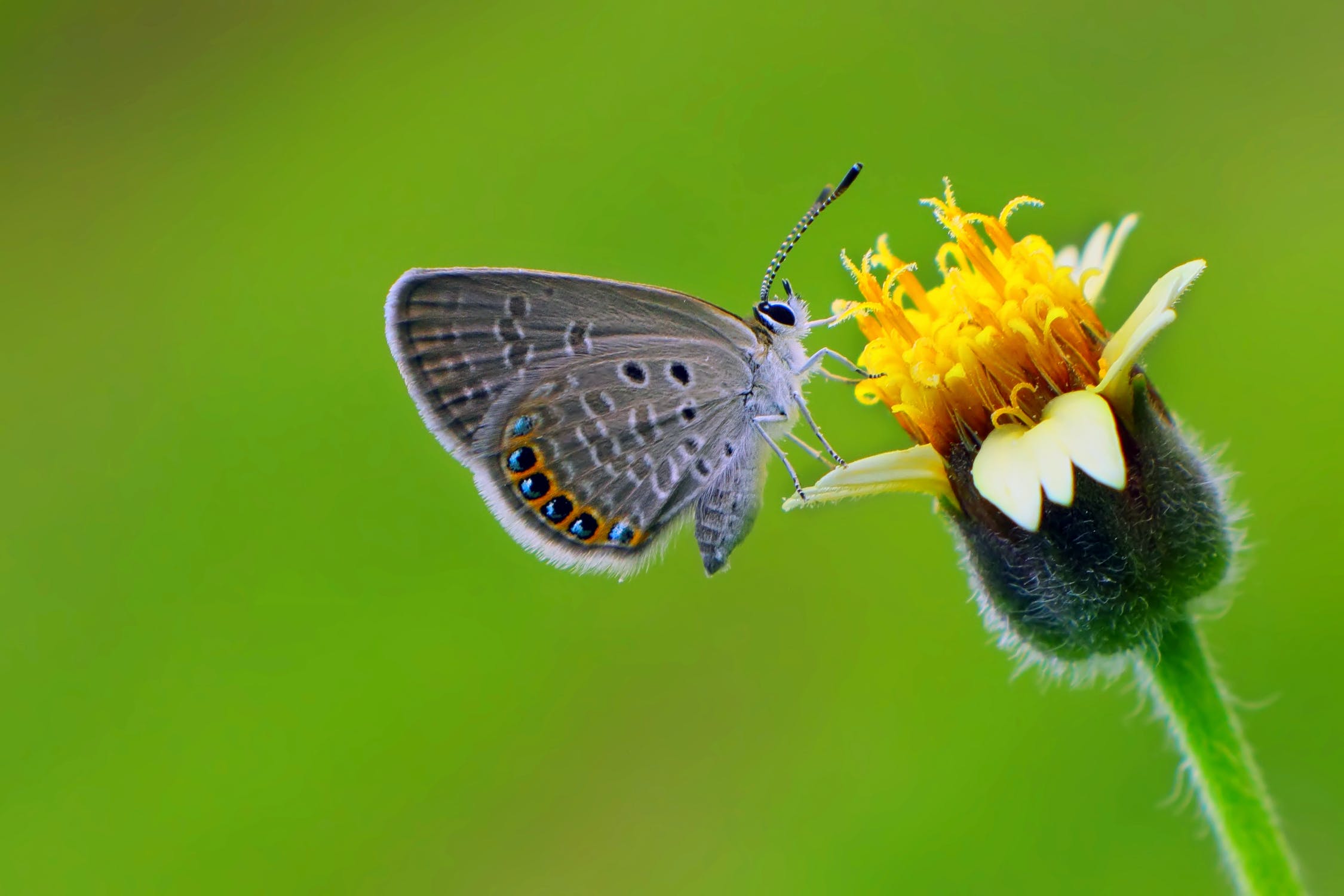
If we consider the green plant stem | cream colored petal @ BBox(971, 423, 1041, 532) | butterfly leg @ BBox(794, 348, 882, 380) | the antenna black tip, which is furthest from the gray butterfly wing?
the green plant stem

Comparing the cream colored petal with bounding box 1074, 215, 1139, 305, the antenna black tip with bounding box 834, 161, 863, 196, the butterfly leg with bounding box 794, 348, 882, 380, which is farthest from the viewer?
the butterfly leg with bounding box 794, 348, 882, 380

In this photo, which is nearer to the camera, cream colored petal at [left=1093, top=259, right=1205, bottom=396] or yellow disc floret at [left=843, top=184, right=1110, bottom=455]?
cream colored petal at [left=1093, top=259, right=1205, bottom=396]

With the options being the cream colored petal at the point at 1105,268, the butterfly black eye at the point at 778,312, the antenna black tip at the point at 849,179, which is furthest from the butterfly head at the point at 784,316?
the cream colored petal at the point at 1105,268

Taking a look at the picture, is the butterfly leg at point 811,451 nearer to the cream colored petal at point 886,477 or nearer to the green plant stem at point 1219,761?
the cream colored petal at point 886,477

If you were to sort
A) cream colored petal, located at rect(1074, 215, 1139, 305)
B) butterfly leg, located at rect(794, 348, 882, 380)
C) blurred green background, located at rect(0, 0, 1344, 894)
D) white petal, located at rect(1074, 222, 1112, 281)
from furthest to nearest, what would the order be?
blurred green background, located at rect(0, 0, 1344, 894) → butterfly leg, located at rect(794, 348, 882, 380) → white petal, located at rect(1074, 222, 1112, 281) → cream colored petal, located at rect(1074, 215, 1139, 305)

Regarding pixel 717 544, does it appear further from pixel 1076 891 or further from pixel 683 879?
pixel 683 879

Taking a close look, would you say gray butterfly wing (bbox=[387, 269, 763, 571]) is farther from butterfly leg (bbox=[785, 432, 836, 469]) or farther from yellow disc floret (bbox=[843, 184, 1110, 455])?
yellow disc floret (bbox=[843, 184, 1110, 455])
